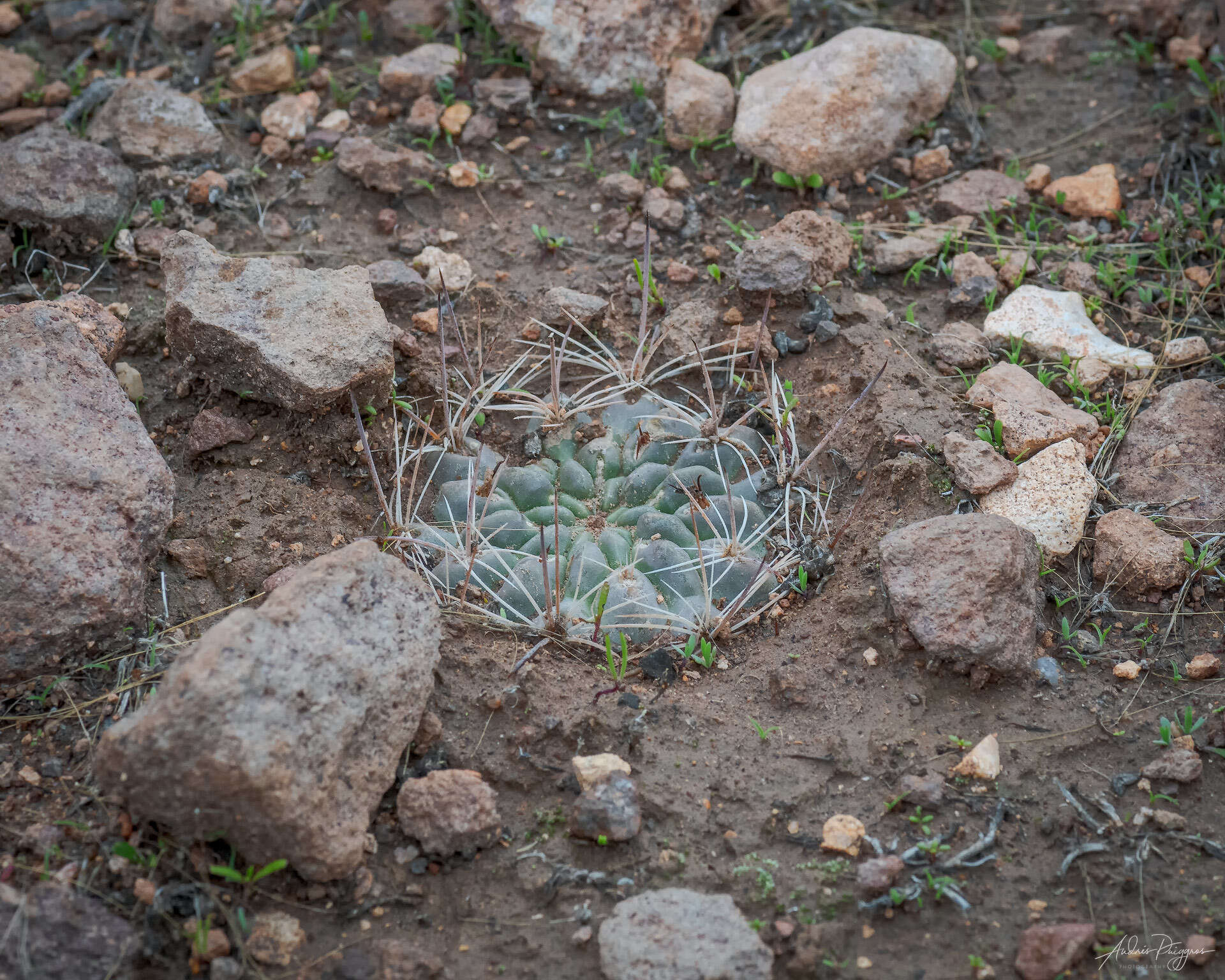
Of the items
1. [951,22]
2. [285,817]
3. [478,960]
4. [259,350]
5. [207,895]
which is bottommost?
[478,960]

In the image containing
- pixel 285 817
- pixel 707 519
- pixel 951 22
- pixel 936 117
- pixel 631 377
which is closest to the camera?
pixel 285 817

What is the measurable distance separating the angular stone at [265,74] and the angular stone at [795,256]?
2.13m

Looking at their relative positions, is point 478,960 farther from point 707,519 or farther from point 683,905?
point 707,519

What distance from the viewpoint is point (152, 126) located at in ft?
12.4

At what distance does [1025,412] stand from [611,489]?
131 centimetres

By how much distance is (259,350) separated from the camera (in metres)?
2.87

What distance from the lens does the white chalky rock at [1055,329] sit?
3281 millimetres

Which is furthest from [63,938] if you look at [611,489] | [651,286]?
[651,286]

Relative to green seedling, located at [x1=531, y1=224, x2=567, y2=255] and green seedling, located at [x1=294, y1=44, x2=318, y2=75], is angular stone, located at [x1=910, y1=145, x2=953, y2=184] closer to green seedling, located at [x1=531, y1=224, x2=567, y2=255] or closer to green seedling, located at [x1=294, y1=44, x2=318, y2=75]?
green seedling, located at [x1=531, y1=224, x2=567, y2=255]

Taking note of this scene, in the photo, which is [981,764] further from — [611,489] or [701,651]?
[611,489]

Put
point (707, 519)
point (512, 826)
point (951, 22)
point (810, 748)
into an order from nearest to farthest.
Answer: point (512, 826), point (810, 748), point (707, 519), point (951, 22)

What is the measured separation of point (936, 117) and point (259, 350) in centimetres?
290

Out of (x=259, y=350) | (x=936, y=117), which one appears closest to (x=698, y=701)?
(x=259, y=350)
